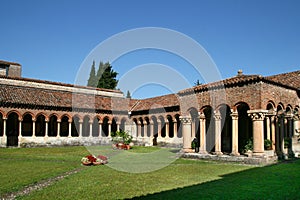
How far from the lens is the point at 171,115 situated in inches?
1150

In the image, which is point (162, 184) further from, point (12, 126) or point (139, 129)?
point (139, 129)

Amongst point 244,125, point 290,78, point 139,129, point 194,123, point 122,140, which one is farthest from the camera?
point 139,129

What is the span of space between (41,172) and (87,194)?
4404 mm

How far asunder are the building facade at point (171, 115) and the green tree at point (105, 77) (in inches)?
408

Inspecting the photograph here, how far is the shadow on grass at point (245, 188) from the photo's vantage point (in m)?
7.50

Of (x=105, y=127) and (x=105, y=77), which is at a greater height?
(x=105, y=77)

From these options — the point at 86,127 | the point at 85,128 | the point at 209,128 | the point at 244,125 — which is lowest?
the point at 85,128

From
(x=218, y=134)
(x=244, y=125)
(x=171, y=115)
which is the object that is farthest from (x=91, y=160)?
(x=171, y=115)

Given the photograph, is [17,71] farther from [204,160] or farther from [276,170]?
[276,170]

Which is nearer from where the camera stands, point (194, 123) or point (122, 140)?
point (194, 123)

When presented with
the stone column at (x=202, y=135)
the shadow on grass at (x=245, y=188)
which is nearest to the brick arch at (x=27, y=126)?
the stone column at (x=202, y=135)

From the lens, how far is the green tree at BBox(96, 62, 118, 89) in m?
51.2

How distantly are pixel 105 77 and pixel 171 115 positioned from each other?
83.1 ft

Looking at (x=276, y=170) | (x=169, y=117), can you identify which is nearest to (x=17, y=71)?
(x=169, y=117)
